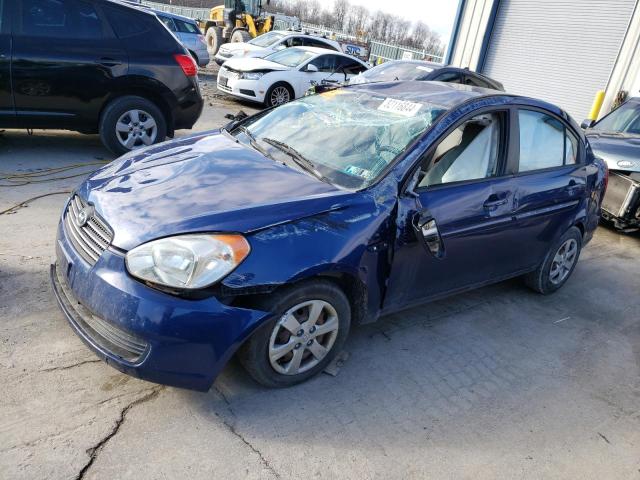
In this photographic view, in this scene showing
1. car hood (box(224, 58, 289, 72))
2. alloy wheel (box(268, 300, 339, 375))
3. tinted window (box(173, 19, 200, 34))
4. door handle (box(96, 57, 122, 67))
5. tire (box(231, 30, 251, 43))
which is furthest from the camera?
tire (box(231, 30, 251, 43))

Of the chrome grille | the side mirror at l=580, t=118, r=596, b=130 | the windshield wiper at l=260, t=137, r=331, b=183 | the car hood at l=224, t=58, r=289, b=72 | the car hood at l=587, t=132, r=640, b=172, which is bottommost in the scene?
the car hood at l=224, t=58, r=289, b=72

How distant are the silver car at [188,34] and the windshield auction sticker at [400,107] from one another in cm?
1387

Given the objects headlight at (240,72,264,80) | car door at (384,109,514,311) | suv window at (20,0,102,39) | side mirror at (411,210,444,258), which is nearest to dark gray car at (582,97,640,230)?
car door at (384,109,514,311)

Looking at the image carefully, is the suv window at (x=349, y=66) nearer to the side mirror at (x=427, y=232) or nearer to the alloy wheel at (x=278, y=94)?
the alloy wheel at (x=278, y=94)

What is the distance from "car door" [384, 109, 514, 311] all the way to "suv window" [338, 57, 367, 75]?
9.48 m

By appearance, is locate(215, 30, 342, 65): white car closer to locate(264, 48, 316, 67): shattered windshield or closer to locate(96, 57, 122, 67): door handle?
locate(264, 48, 316, 67): shattered windshield

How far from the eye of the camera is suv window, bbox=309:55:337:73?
11.8 metres

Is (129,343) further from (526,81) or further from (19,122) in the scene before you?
(526,81)

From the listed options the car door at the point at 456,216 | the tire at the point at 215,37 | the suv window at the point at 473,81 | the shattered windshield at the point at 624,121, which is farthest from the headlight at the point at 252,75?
the tire at the point at 215,37

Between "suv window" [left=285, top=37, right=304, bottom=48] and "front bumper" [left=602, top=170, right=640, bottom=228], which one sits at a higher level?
"suv window" [left=285, top=37, right=304, bottom=48]

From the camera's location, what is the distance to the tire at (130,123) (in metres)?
5.89

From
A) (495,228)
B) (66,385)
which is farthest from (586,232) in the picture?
(66,385)

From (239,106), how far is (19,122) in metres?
6.43

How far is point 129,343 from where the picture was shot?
7.61ft
